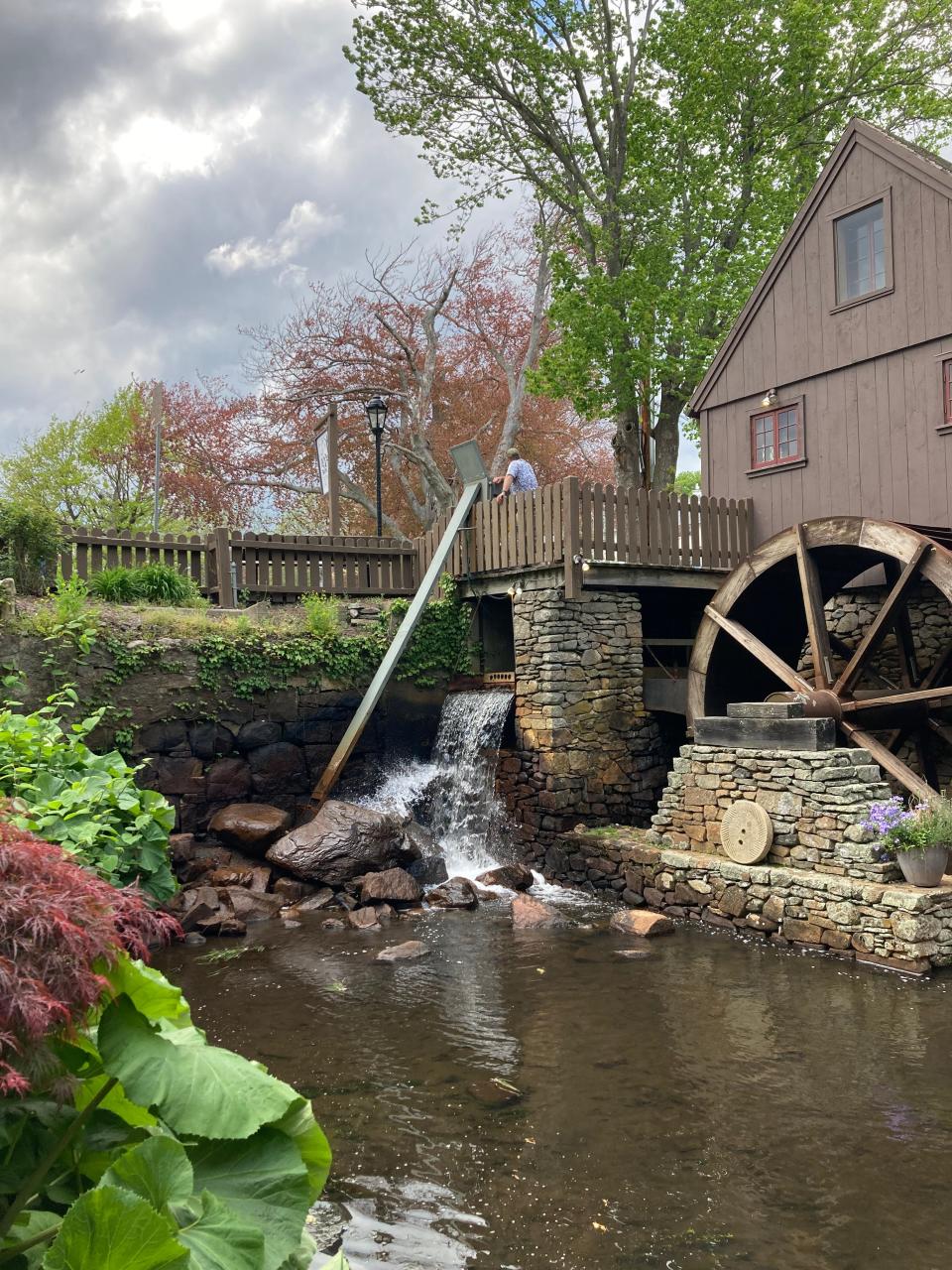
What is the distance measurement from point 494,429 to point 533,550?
12.5 m

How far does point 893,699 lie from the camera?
8711 mm

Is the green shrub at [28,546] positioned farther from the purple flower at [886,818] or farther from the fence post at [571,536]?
the purple flower at [886,818]

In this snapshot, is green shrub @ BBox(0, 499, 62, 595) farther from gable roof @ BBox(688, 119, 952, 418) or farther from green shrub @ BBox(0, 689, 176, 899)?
gable roof @ BBox(688, 119, 952, 418)

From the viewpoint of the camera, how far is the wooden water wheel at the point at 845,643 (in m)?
8.84

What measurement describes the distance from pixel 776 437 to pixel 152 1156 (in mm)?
10994

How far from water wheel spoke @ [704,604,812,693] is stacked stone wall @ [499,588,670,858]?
0.94 metres

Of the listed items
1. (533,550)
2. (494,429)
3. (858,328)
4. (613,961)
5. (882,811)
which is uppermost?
(494,429)

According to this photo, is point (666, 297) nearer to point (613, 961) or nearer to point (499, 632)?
point (499, 632)

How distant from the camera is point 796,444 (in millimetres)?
11289

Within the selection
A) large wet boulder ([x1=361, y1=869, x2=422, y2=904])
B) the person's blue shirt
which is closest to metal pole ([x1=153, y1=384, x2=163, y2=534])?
the person's blue shirt

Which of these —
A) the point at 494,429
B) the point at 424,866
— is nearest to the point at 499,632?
the point at 424,866

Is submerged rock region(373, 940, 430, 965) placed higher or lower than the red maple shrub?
lower

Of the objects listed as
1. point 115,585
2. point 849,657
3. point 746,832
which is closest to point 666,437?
point 849,657

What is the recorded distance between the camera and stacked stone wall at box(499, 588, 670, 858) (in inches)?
408
